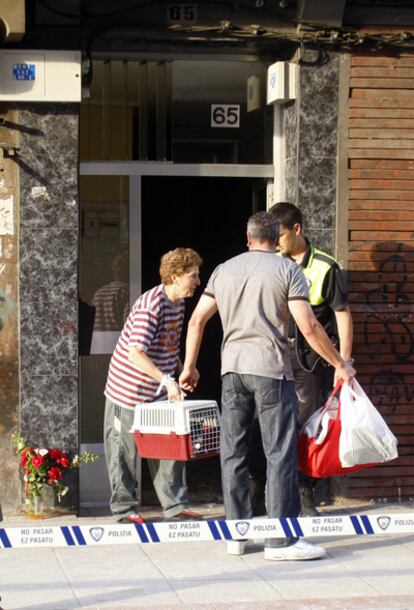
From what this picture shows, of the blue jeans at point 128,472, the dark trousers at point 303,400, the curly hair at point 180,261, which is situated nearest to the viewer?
the curly hair at point 180,261

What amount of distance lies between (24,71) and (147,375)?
2223 mm

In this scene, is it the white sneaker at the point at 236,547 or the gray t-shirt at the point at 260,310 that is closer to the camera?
the gray t-shirt at the point at 260,310

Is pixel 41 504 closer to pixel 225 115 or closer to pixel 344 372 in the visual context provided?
pixel 344 372

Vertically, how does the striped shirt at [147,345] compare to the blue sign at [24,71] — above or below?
below

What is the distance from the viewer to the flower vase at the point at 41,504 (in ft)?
29.0

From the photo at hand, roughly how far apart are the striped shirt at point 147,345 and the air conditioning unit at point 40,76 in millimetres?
1521

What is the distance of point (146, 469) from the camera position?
10281 millimetres

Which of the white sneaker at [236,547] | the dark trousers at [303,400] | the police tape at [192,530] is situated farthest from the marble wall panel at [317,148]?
the police tape at [192,530]

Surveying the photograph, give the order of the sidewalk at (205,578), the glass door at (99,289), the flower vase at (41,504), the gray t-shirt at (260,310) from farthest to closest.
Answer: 1. the glass door at (99,289)
2. the flower vase at (41,504)
3. the gray t-shirt at (260,310)
4. the sidewalk at (205,578)

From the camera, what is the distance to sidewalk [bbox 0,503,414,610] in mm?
6785

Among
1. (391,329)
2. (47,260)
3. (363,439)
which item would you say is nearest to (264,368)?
(363,439)

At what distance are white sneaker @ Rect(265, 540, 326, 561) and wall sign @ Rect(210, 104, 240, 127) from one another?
335 cm

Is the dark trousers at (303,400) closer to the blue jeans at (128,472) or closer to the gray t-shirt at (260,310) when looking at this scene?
the blue jeans at (128,472)

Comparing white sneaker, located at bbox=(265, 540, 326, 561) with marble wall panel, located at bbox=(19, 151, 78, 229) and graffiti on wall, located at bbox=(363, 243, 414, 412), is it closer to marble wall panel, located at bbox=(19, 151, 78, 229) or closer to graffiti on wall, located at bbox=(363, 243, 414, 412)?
graffiti on wall, located at bbox=(363, 243, 414, 412)
